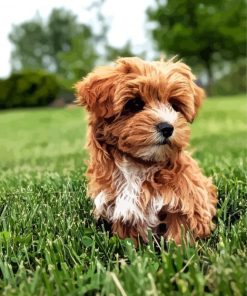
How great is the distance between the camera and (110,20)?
52.7m

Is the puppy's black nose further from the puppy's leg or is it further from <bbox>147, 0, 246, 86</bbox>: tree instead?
<bbox>147, 0, 246, 86</bbox>: tree

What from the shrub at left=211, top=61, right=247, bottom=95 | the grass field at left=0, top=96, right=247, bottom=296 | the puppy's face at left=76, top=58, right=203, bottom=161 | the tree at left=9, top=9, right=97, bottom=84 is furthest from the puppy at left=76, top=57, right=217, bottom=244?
the tree at left=9, top=9, right=97, bottom=84

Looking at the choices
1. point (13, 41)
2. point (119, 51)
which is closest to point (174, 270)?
point (119, 51)

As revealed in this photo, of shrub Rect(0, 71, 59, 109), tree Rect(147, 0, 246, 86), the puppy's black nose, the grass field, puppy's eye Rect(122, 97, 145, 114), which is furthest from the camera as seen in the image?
tree Rect(147, 0, 246, 86)

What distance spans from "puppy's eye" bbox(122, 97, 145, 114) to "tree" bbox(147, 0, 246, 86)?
44799 millimetres

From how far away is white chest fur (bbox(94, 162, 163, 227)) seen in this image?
3.66 metres

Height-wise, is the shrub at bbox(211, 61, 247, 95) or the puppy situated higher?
the puppy

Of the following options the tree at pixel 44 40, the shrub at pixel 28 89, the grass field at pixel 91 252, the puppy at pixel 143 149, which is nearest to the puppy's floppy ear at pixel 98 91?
the puppy at pixel 143 149

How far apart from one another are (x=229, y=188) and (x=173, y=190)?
118 centimetres

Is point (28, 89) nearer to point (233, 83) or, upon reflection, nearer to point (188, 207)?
point (233, 83)

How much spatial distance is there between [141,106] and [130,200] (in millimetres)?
587

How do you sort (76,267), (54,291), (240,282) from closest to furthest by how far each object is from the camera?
(240,282)
(54,291)
(76,267)

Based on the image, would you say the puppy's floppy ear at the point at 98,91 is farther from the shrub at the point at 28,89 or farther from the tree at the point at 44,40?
the tree at the point at 44,40

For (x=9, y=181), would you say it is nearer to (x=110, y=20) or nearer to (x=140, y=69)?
(x=140, y=69)
